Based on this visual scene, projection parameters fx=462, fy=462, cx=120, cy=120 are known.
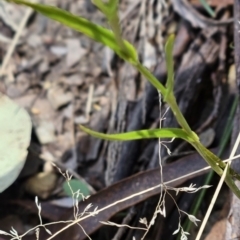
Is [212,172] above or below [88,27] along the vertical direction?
below

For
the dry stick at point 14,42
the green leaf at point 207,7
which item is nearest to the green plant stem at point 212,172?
the green leaf at point 207,7

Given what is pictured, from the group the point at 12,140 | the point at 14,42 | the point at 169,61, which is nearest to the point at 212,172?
the point at 12,140

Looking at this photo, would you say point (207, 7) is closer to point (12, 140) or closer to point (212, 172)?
point (212, 172)

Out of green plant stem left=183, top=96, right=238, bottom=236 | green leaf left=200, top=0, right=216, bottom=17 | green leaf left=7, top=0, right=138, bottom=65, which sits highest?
green leaf left=7, top=0, right=138, bottom=65

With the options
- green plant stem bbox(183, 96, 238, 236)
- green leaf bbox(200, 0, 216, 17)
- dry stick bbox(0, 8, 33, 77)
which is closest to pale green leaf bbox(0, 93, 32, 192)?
green plant stem bbox(183, 96, 238, 236)

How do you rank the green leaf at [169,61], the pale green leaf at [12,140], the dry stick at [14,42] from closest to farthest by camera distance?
the green leaf at [169,61]
the pale green leaf at [12,140]
the dry stick at [14,42]

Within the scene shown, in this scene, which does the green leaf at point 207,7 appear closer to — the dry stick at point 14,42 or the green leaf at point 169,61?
the dry stick at point 14,42

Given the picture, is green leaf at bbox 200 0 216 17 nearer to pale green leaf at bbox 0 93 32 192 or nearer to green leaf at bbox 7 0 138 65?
pale green leaf at bbox 0 93 32 192

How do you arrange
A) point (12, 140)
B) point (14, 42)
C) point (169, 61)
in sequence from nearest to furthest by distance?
point (169, 61) → point (12, 140) → point (14, 42)

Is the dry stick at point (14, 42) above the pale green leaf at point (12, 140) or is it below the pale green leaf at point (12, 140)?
above

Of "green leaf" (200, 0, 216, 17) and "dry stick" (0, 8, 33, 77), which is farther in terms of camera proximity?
"dry stick" (0, 8, 33, 77)
